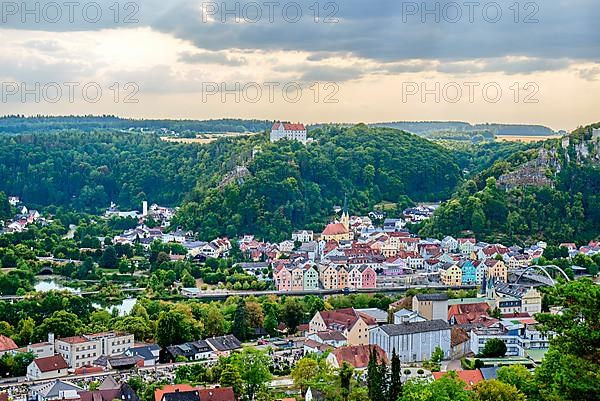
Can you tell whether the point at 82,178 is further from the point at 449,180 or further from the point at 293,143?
the point at 449,180

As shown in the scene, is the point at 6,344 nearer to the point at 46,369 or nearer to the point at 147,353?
the point at 46,369

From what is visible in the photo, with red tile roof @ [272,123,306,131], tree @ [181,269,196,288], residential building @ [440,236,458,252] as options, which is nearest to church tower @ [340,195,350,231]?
residential building @ [440,236,458,252]

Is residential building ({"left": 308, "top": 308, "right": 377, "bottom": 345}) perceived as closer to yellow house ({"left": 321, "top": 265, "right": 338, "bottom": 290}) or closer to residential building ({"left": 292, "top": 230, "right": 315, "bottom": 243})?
yellow house ({"left": 321, "top": 265, "right": 338, "bottom": 290})

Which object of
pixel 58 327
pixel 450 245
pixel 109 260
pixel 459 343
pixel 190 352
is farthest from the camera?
pixel 450 245

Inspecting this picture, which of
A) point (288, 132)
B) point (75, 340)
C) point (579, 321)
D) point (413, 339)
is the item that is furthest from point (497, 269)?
point (288, 132)

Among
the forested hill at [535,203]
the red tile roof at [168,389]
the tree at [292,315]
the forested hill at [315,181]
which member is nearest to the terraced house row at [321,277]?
the tree at [292,315]

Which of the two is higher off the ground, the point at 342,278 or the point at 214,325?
the point at 214,325
